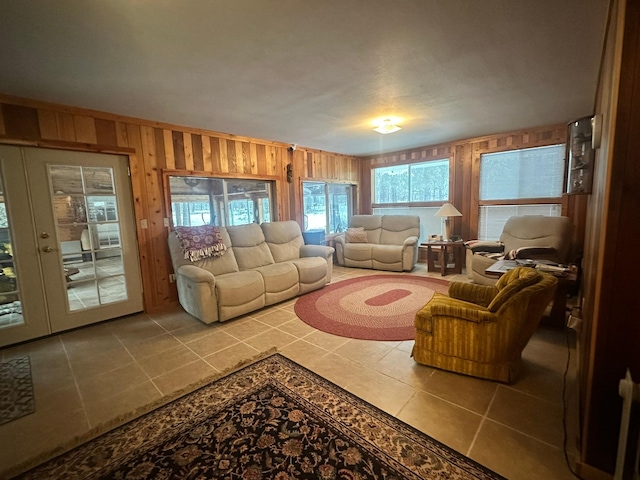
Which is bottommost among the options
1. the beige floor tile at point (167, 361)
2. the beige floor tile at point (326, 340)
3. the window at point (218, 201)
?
the beige floor tile at point (167, 361)

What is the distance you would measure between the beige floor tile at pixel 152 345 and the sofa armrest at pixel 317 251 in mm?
2293

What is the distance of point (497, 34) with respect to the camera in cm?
191

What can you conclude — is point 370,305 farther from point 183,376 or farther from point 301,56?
point 301,56

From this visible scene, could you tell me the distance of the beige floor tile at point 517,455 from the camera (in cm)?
130

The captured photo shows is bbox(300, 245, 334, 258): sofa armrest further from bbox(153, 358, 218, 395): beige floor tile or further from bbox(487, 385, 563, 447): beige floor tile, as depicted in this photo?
bbox(487, 385, 563, 447): beige floor tile

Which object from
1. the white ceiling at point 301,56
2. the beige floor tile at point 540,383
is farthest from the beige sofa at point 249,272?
the beige floor tile at point 540,383

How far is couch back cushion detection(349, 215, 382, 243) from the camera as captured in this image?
5.93m

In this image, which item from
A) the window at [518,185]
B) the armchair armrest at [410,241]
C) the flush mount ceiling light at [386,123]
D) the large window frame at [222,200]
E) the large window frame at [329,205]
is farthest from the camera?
the large window frame at [329,205]

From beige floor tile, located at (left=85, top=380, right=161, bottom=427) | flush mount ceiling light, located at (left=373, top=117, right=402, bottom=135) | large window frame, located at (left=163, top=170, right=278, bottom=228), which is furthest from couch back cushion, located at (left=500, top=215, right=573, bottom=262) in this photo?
beige floor tile, located at (left=85, top=380, right=161, bottom=427)

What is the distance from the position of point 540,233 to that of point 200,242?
182 inches

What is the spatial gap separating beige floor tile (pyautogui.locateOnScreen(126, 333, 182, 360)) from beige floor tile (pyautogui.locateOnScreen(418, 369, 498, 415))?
7.65 feet

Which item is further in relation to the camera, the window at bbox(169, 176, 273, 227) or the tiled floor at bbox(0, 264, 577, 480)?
the window at bbox(169, 176, 273, 227)

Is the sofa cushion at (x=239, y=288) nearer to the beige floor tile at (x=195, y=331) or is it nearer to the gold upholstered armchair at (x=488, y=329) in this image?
the beige floor tile at (x=195, y=331)

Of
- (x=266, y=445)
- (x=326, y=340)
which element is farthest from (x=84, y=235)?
(x=266, y=445)
